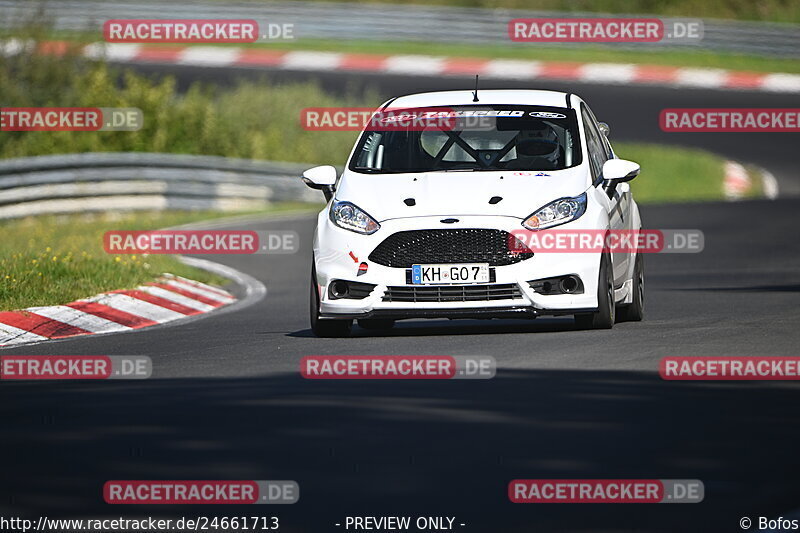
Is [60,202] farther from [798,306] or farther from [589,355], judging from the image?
[589,355]

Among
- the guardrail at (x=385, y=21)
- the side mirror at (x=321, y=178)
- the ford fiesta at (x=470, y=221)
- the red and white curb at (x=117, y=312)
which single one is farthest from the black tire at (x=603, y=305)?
the guardrail at (x=385, y=21)

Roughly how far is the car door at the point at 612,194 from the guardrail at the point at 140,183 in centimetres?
1352

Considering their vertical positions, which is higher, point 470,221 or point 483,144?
point 483,144

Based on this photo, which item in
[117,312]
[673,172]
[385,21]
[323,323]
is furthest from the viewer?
[385,21]

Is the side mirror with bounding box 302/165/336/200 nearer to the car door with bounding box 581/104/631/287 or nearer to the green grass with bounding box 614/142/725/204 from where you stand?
the car door with bounding box 581/104/631/287

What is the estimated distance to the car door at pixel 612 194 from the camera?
1229cm

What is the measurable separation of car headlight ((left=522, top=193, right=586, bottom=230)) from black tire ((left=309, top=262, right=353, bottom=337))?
1.53 meters

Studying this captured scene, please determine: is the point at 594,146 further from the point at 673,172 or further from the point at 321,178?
the point at 673,172

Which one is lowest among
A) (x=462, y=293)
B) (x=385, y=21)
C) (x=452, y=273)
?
(x=462, y=293)

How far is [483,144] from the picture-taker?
1266cm

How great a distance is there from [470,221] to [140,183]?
15696mm

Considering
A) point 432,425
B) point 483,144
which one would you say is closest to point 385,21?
point 483,144

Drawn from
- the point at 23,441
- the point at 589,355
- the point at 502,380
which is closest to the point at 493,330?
the point at 589,355

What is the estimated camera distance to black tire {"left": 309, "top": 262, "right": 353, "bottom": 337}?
12.1 metres
